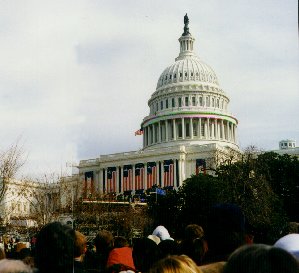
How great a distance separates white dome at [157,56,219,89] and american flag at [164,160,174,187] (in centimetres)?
1983

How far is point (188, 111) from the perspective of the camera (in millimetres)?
110500

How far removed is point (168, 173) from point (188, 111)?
1451cm

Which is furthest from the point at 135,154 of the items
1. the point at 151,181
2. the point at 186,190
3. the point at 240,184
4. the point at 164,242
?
the point at 164,242

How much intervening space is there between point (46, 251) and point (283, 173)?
59109 mm

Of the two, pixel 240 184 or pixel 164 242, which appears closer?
pixel 164 242

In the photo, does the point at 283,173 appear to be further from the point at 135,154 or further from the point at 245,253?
the point at 245,253

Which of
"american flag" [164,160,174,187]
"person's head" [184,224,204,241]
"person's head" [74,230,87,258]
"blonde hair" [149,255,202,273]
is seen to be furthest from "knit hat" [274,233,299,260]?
"american flag" [164,160,174,187]

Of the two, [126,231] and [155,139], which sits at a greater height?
[155,139]

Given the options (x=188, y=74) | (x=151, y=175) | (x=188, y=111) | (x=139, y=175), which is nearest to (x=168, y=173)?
(x=151, y=175)

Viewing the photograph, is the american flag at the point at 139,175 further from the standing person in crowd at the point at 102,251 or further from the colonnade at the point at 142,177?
the standing person in crowd at the point at 102,251

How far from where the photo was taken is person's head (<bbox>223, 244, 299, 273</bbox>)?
323 cm

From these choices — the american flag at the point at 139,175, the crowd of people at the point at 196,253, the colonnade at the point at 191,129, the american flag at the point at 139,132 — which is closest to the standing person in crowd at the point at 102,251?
the crowd of people at the point at 196,253

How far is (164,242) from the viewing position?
28.5 ft

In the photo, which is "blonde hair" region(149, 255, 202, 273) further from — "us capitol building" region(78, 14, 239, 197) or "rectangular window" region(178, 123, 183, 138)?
"rectangular window" region(178, 123, 183, 138)
